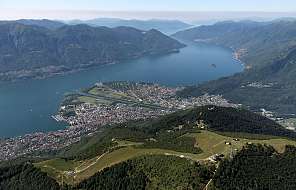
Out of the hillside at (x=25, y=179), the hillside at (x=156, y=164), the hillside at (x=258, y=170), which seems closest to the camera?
the hillside at (x=258, y=170)

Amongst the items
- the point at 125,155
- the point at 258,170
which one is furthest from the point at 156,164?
the point at 258,170

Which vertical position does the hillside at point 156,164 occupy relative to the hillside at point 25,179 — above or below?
above

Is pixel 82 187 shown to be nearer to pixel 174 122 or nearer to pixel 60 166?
pixel 60 166

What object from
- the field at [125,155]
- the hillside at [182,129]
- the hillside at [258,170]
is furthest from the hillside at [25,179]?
the hillside at [258,170]

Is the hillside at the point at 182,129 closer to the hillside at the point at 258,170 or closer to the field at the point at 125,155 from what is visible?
the field at the point at 125,155

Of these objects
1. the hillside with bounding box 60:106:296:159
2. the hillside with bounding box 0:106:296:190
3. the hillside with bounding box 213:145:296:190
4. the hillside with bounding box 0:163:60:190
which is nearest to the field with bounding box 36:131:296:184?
the hillside with bounding box 0:106:296:190

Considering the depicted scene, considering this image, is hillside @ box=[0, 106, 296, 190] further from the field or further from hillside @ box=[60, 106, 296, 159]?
hillside @ box=[60, 106, 296, 159]

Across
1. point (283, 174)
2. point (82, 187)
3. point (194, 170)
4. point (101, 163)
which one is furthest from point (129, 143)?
point (283, 174)

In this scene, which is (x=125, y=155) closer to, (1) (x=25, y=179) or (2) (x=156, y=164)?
(2) (x=156, y=164)
